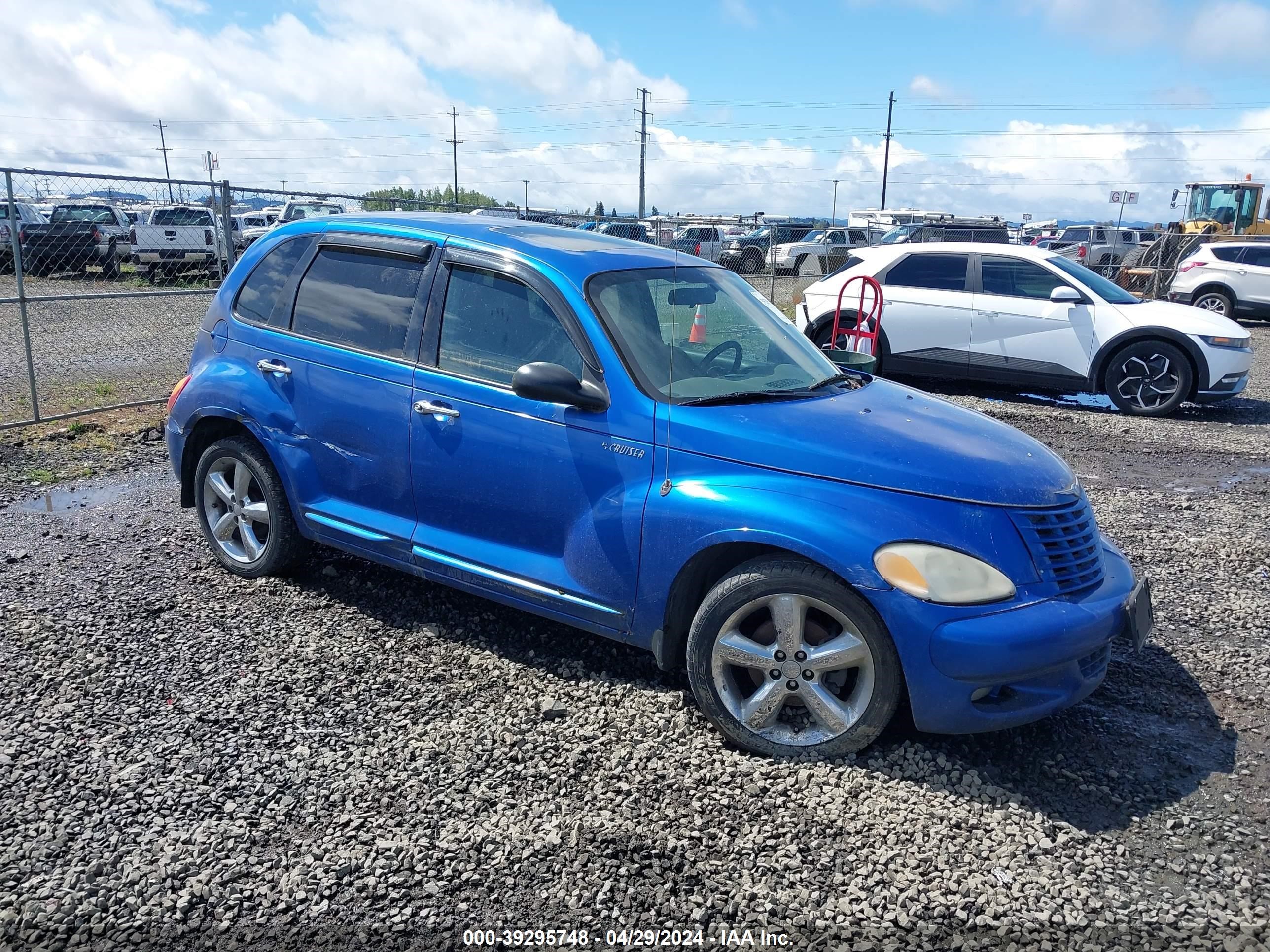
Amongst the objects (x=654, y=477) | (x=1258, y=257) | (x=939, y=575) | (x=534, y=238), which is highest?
(x=1258, y=257)

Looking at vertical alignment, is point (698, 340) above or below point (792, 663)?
above

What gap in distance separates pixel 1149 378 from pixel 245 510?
9351 millimetres

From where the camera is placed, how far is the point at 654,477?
358 cm

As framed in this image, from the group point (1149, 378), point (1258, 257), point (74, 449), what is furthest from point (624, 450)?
point (1258, 257)

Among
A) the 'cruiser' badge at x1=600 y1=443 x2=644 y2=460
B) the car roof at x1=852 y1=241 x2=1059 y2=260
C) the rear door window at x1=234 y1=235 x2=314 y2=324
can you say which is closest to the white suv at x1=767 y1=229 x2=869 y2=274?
the car roof at x1=852 y1=241 x2=1059 y2=260

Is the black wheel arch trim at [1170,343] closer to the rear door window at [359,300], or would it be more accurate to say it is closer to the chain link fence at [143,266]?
the chain link fence at [143,266]

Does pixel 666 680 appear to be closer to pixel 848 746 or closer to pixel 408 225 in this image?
pixel 848 746

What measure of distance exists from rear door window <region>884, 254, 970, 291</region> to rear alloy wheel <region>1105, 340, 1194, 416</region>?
1.88 metres

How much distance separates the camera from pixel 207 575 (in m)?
→ 5.01

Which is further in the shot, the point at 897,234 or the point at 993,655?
the point at 897,234

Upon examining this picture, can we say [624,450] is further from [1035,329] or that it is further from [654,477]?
[1035,329]

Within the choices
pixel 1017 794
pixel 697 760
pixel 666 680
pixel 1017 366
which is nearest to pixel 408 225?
pixel 666 680

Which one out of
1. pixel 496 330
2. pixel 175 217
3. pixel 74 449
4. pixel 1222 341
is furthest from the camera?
pixel 175 217

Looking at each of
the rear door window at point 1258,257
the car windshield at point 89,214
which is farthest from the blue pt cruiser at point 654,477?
the car windshield at point 89,214
